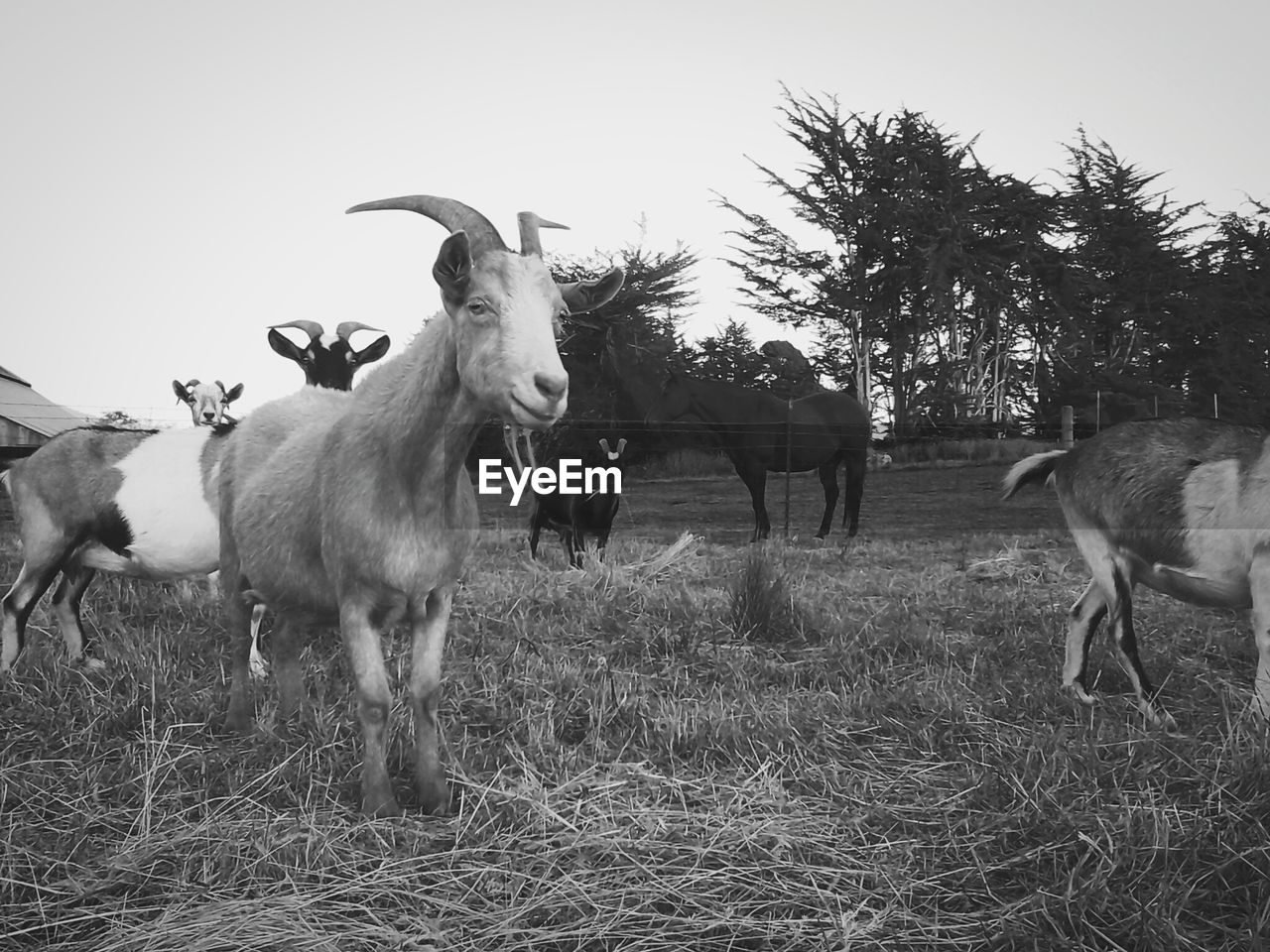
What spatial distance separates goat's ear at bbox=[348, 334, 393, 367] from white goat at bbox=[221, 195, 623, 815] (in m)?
3.13

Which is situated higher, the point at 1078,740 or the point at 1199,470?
the point at 1199,470

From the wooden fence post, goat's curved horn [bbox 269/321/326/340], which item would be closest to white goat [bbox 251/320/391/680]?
goat's curved horn [bbox 269/321/326/340]

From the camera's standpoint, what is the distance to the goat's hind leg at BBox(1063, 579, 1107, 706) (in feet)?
11.5

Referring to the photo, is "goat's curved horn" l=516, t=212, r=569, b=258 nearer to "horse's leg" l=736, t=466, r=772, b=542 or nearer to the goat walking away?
the goat walking away

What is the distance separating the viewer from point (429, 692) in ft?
7.82

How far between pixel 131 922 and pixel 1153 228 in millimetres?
13543

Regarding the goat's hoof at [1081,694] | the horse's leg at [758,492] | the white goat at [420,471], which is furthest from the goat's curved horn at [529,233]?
the horse's leg at [758,492]

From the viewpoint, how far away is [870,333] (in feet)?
49.8

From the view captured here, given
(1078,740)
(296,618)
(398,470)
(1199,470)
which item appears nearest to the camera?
(398,470)

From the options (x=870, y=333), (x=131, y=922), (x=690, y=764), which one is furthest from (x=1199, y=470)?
(x=870, y=333)

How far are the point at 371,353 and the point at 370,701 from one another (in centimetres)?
387

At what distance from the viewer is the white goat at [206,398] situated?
8.03m

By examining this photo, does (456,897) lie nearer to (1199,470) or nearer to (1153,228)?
(1199,470)

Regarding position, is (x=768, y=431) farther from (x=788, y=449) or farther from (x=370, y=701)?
(x=370, y=701)
